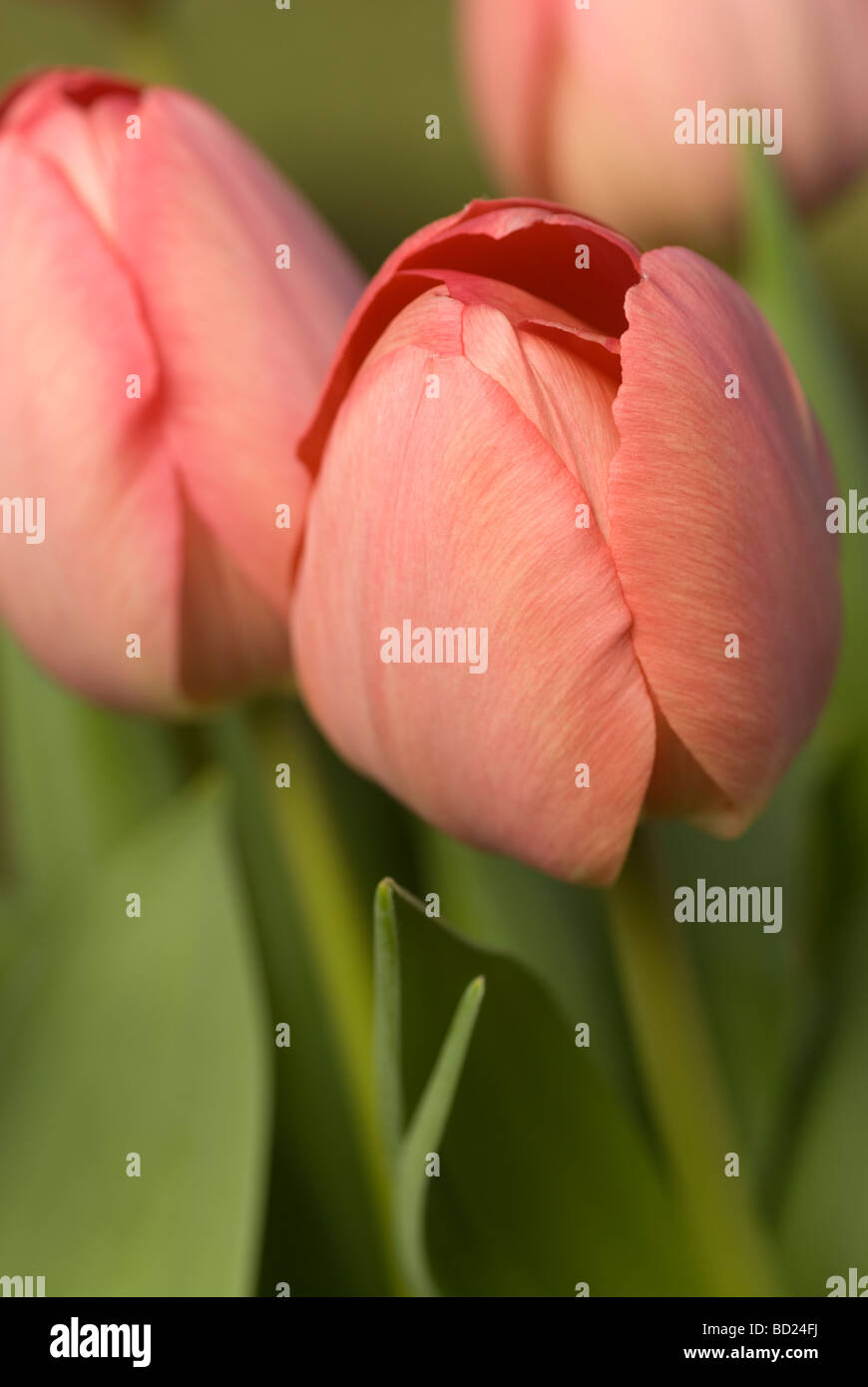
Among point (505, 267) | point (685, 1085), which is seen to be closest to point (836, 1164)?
point (685, 1085)

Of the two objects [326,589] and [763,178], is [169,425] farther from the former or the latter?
[763,178]

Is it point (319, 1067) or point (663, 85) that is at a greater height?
point (663, 85)

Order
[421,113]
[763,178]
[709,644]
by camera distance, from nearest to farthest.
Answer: [709,644] < [763,178] < [421,113]

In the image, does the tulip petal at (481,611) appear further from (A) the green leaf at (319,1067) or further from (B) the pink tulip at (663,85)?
(B) the pink tulip at (663,85)

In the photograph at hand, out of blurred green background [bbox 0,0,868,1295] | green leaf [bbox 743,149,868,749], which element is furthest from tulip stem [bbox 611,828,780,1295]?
green leaf [bbox 743,149,868,749]

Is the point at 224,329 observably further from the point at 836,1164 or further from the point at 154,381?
the point at 836,1164
